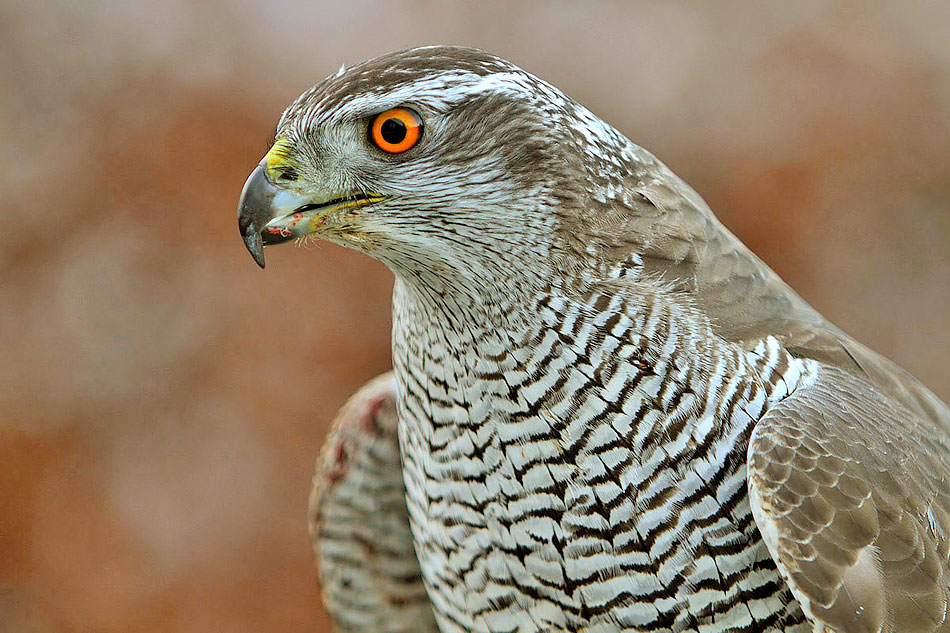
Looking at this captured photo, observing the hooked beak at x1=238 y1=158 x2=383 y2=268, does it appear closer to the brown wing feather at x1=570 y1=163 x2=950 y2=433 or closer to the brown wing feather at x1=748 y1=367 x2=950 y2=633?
the brown wing feather at x1=570 y1=163 x2=950 y2=433

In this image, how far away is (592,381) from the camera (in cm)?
158

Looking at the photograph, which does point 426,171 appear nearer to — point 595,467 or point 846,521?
point 595,467

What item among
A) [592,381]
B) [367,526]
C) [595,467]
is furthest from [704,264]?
[367,526]

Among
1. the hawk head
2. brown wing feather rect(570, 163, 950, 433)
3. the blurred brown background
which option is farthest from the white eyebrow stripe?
the blurred brown background

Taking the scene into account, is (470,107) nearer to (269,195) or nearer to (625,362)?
(269,195)

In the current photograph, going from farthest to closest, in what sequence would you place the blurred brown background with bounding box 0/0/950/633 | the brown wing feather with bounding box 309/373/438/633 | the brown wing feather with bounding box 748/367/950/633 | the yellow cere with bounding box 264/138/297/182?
the blurred brown background with bounding box 0/0/950/633 < the brown wing feather with bounding box 309/373/438/633 < the yellow cere with bounding box 264/138/297/182 < the brown wing feather with bounding box 748/367/950/633

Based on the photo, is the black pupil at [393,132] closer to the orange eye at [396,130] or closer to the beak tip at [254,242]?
the orange eye at [396,130]

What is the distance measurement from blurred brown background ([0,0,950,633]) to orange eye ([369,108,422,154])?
7.29 ft

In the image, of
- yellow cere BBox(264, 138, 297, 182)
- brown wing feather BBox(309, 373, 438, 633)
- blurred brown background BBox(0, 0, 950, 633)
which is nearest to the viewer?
yellow cere BBox(264, 138, 297, 182)

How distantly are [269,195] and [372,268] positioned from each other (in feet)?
7.71

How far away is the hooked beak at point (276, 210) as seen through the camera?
151 cm

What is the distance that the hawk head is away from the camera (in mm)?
1526

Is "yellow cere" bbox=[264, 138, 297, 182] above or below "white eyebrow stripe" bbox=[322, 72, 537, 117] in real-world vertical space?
below

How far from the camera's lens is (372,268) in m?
3.88
